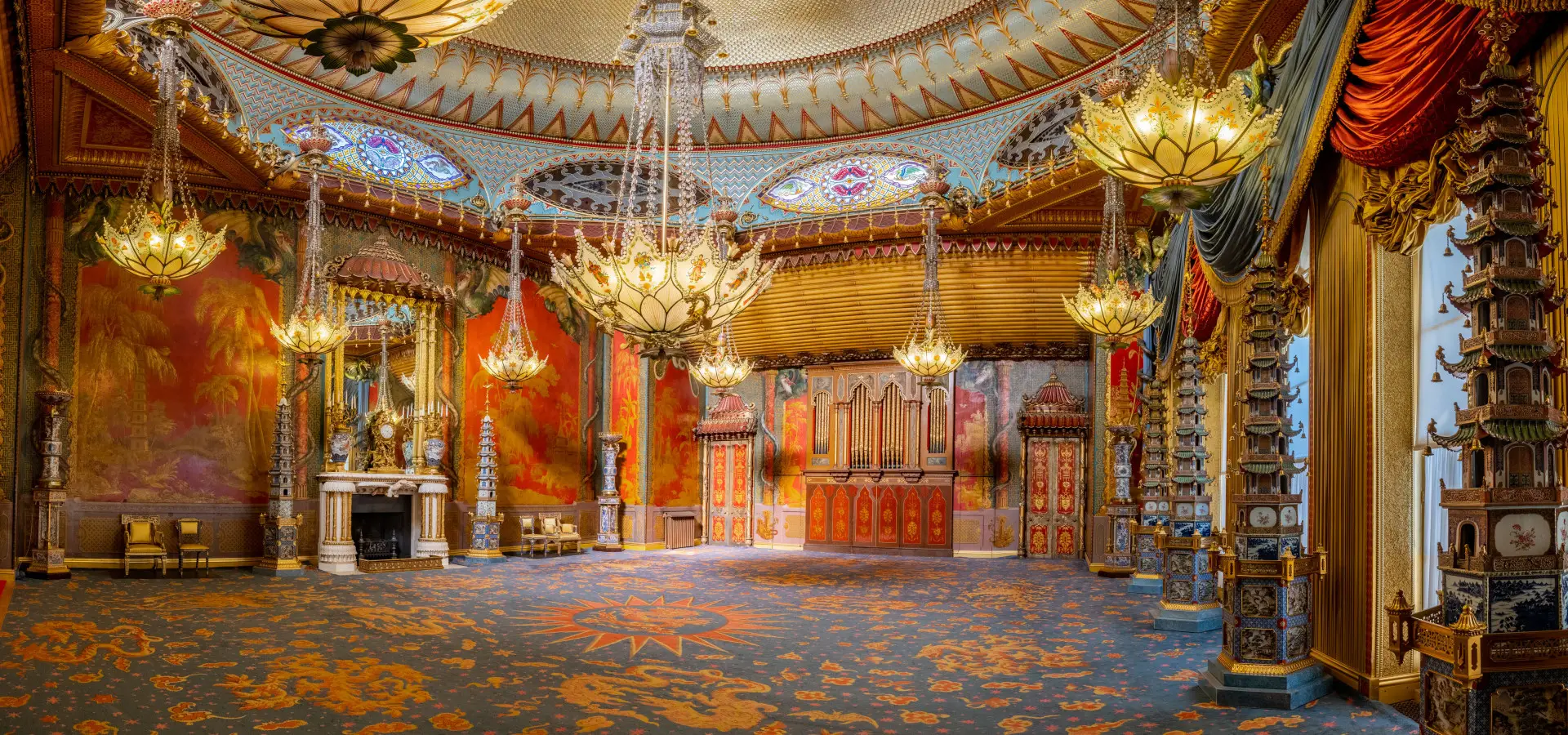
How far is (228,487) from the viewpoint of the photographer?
13.4 metres

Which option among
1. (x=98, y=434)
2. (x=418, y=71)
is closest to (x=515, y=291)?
(x=418, y=71)

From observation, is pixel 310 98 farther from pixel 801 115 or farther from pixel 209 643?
pixel 209 643

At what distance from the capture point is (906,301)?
1655 centimetres

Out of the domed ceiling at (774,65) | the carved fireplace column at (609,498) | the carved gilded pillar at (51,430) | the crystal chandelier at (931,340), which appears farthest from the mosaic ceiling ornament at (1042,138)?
the carved gilded pillar at (51,430)

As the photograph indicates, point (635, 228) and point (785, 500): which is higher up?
point (635, 228)

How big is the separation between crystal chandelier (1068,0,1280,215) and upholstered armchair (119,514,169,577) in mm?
11544

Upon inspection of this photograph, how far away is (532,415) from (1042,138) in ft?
29.9

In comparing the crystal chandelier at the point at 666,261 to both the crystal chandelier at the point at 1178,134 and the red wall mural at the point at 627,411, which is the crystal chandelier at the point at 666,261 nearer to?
the crystal chandelier at the point at 1178,134

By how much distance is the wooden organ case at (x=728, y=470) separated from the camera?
18.5 meters

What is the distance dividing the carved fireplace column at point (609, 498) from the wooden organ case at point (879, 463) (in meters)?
3.28

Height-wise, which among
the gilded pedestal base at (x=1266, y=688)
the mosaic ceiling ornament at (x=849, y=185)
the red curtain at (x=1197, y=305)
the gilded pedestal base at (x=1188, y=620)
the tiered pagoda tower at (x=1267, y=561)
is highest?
the mosaic ceiling ornament at (x=849, y=185)

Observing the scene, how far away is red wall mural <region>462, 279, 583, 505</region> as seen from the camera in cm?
1609

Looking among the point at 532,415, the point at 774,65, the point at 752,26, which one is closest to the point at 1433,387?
Answer: the point at 752,26

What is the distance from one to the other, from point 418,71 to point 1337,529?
13.9 metres
